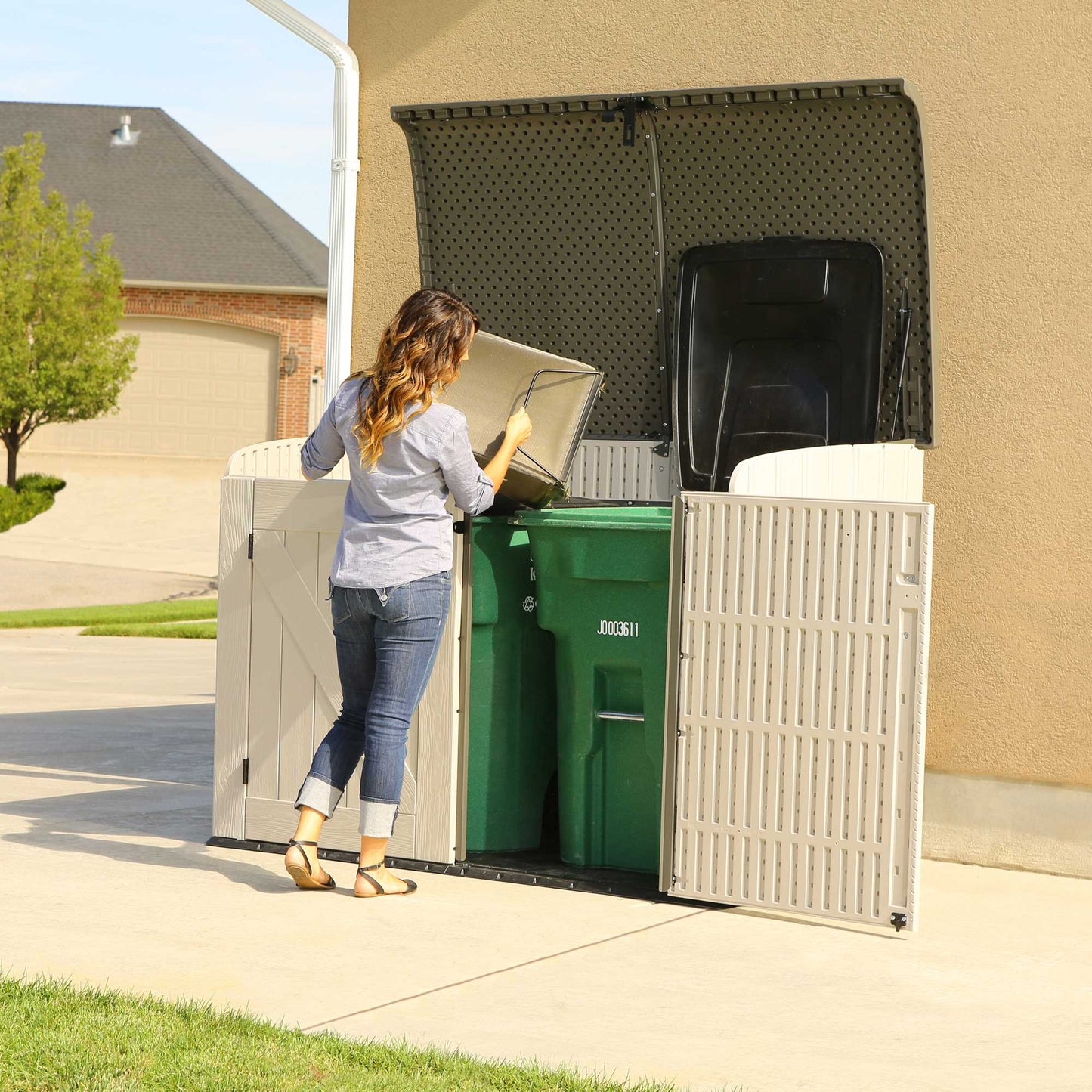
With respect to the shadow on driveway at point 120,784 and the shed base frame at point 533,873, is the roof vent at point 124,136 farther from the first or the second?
the shed base frame at point 533,873

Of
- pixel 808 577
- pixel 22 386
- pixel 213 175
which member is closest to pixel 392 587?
pixel 808 577

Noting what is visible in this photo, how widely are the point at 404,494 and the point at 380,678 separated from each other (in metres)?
0.56

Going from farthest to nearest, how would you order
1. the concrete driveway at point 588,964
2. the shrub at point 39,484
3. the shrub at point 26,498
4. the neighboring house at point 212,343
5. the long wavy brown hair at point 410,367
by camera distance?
the neighboring house at point 212,343 < the shrub at point 39,484 < the shrub at point 26,498 < the long wavy brown hair at point 410,367 < the concrete driveway at point 588,964

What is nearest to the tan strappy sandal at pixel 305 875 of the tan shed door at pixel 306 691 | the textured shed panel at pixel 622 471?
the tan shed door at pixel 306 691

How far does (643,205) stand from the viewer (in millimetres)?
6016

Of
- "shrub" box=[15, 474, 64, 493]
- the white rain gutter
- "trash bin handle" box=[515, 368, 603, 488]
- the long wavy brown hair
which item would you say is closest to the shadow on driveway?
Answer: the long wavy brown hair

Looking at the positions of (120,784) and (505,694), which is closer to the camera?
(505,694)

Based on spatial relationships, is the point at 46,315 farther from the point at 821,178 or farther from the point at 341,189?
the point at 821,178

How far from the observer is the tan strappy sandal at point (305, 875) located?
15.7 ft

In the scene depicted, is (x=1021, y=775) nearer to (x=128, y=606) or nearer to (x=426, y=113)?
(x=426, y=113)

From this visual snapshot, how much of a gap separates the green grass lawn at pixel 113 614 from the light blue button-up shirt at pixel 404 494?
1144 centimetres

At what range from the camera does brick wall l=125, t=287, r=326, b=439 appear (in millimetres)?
28703

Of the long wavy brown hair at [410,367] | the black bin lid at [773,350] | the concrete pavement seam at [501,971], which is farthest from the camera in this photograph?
the black bin lid at [773,350]

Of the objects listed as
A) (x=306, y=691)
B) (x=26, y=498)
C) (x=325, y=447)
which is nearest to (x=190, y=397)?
(x=26, y=498)
